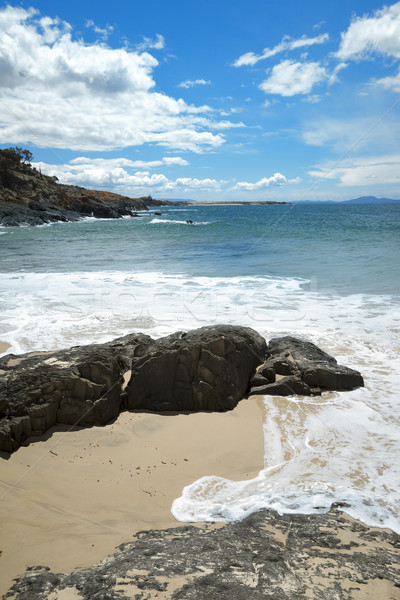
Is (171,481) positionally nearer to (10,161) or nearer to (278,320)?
(278,320)

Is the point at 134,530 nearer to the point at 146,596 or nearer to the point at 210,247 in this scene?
the point at 146,596

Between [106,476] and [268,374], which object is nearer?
[106,476]

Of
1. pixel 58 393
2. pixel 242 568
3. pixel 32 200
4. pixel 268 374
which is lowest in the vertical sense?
pixel 268 374

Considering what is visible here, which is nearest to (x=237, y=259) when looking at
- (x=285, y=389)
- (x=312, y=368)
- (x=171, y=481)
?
(x=312, y=368)

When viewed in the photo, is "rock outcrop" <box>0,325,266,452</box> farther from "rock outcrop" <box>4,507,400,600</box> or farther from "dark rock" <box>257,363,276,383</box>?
"rock outcrop" <box>4,507,400,600</box>

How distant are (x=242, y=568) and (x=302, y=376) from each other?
13.9 ft

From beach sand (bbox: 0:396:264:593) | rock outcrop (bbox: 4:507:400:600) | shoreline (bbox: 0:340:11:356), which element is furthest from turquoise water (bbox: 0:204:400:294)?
rock outcrop (bbox: 4:507:400:600)

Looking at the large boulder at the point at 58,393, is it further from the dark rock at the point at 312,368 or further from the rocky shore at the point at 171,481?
the dark rock at the point at 312,368

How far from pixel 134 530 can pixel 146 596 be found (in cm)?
105

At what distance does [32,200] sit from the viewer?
197 feet

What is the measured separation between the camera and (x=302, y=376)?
661 cm

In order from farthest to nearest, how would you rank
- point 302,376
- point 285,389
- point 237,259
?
point 237,259
point 302,376
point 285,389

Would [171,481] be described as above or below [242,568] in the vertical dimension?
below

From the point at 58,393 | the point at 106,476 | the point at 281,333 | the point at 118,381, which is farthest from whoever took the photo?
the point at 281,333
